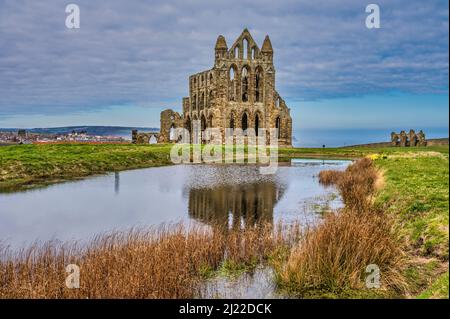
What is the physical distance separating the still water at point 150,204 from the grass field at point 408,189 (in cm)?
285

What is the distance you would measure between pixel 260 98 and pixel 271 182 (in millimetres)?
51000

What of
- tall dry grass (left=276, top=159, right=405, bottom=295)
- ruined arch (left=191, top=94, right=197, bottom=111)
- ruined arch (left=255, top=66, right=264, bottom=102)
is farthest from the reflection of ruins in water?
ruined arch (left=191, top=94, right=197, bottom=111)

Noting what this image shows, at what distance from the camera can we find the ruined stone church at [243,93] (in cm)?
7544

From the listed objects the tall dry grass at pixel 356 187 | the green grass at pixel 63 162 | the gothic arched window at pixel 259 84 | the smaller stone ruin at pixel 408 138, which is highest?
the gothic arched window at pixel 259 84

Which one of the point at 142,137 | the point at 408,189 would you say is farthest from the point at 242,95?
the point at 408,189

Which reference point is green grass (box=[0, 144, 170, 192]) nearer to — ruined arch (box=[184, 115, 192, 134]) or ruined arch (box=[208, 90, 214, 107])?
ruined arch (box=[208, 90, 214, 107])

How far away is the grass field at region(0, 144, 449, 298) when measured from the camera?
9.56 m

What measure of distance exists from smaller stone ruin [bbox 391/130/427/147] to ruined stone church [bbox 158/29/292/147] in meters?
17.3

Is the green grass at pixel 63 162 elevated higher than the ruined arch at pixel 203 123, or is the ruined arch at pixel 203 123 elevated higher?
the ruined arch at pixel 203 123

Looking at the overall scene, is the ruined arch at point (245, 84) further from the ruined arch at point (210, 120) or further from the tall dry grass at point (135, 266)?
the tall dry grass at point (135, 266)

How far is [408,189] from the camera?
51.0ft

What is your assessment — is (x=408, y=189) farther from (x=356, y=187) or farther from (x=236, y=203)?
(x=236, y=203)

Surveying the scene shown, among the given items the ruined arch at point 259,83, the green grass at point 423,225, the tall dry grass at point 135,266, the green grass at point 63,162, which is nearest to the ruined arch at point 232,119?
the ruined arch at point 259,83
